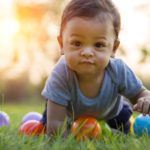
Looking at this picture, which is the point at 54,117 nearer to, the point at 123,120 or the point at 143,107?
the point at 143,107

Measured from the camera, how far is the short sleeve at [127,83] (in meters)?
1.98

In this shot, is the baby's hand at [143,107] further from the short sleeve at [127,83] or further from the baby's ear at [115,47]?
the baby's ear at [115,47]

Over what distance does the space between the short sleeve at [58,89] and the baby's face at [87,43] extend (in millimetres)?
246

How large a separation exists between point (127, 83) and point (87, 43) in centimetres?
64

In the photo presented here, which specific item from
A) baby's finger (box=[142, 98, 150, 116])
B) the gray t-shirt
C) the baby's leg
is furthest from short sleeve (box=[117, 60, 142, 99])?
the baby's leg

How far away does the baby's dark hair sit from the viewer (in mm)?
1665

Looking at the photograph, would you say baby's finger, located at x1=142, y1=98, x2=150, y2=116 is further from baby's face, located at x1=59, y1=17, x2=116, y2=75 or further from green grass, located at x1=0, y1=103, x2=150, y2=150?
baby's face, located at x1=59, y1=17, x2=116, y2=75

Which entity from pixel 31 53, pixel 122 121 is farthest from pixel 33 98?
Answer: pixel 122 121

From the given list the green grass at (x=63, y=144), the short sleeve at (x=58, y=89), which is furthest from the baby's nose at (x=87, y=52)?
the green grass at (x=63, y=144)

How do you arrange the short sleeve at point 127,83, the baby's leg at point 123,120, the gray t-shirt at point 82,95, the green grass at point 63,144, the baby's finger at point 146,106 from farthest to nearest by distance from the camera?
the baby's leg at point 123,120 < the short sleeve at point 127,83 < the gray t-shirt at point 82,95 < the baby's finger at point 146,106 < the green grass at point 63,144

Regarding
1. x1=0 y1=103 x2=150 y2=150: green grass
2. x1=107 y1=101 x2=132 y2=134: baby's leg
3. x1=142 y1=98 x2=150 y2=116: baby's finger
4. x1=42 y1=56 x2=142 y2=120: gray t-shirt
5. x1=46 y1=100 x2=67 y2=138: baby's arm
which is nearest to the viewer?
x1=0 y1=103 x2=150 y2=150: green grass

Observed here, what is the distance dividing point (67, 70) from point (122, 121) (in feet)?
3.39

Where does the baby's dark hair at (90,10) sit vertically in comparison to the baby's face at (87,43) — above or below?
above

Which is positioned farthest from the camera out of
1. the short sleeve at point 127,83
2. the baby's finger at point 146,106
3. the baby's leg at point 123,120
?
the baby's leg at point 123,120
